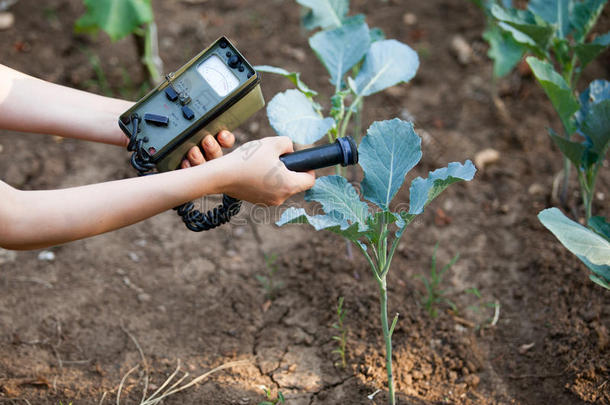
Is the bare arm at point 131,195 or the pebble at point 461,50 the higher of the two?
the bare arm at point 131,195

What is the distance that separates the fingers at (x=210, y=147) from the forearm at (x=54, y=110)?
10.5 inches

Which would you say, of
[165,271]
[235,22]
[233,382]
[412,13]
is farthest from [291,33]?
[233,382]

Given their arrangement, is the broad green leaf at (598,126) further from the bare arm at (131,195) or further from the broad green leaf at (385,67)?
the bare arm at (131,195)

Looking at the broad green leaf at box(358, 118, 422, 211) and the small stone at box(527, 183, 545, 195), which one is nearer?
the broad green leaf at box(358, 118, 422, 211)

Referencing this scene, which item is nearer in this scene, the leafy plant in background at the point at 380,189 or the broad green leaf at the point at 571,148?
the leafy plant in background at the point at 380,189

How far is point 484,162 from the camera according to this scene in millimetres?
2348

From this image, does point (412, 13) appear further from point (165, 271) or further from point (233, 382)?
point (233, 382)

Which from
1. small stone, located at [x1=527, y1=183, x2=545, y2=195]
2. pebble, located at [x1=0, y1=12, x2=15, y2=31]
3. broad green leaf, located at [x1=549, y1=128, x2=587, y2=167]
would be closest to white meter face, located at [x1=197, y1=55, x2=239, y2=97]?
broad green leaf, located at [x1=549, y1=128, x2=587, y2=167]

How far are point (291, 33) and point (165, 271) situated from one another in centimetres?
147

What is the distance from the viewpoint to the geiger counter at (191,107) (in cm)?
148

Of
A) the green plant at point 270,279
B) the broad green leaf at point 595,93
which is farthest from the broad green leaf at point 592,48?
the green plant at point 270,279

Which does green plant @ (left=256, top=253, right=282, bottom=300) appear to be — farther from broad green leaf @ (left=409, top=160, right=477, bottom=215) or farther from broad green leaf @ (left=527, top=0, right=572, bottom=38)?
broad green leaf @ (left=527, top=0, right=572, bottom=38)

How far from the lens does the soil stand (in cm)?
166

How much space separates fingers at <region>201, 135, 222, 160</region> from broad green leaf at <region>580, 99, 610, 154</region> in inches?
42.5
